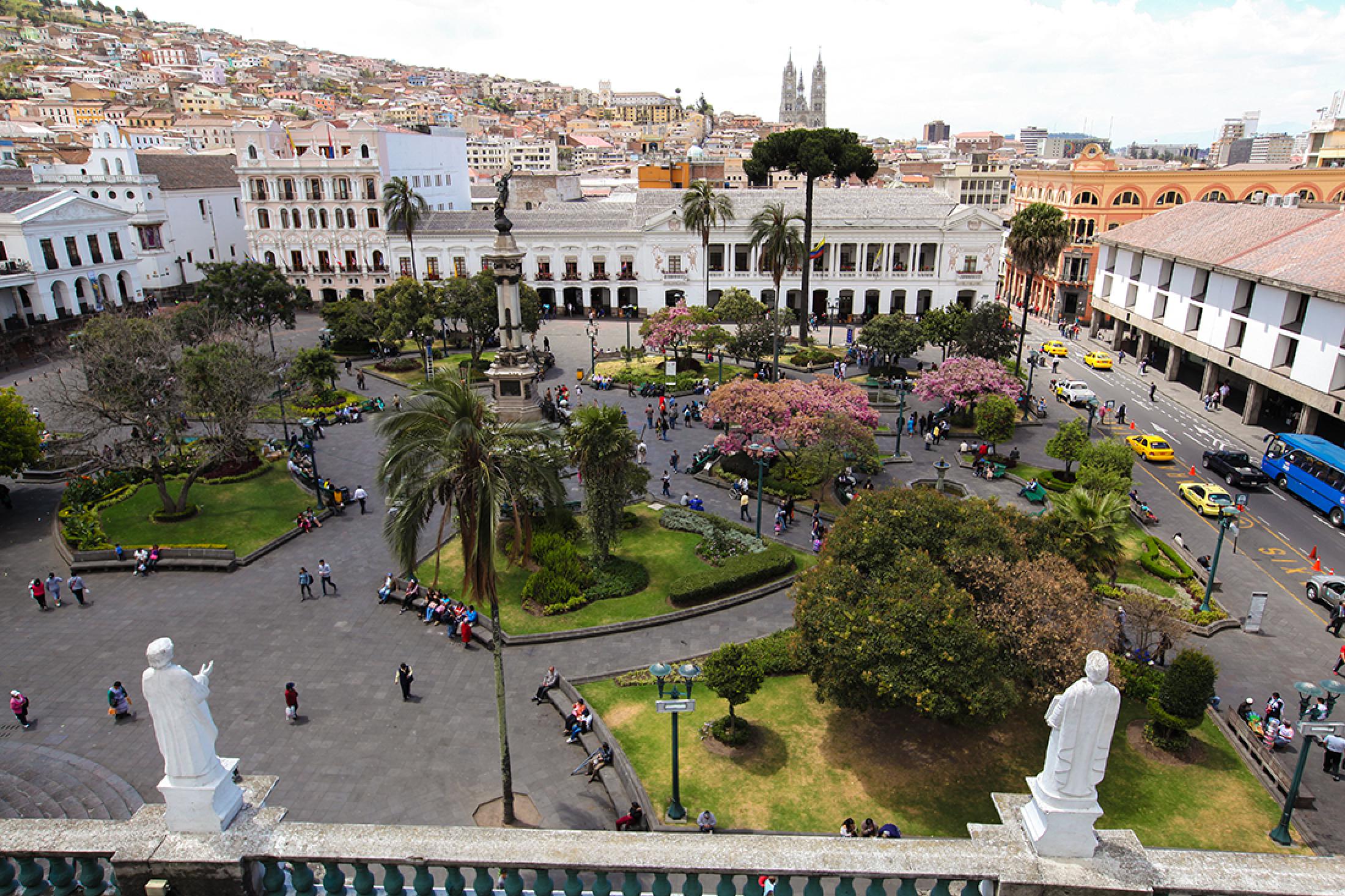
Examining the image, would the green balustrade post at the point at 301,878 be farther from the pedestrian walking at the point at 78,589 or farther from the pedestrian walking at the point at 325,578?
the pedestrian walking at the point at 78,589

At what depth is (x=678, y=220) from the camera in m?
70.4

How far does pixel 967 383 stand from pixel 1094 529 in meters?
18.0

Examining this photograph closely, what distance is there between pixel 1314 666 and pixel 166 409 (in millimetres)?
40807

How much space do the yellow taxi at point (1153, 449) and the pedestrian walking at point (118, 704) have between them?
41782mm

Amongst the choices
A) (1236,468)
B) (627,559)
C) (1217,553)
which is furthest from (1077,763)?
(1236,468)

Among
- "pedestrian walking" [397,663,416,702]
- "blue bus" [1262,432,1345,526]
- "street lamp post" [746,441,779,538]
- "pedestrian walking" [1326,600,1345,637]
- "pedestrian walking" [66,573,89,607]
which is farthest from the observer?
"street lamp post" [746,441,779,538]

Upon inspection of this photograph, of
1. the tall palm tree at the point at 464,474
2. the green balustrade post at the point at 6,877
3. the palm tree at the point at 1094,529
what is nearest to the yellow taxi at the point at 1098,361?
the palm tree at the point at 1094,529

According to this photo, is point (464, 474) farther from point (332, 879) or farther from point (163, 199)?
point (163, 199)

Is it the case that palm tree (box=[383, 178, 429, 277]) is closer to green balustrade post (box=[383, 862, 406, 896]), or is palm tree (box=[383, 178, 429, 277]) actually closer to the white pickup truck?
the white pickup truck

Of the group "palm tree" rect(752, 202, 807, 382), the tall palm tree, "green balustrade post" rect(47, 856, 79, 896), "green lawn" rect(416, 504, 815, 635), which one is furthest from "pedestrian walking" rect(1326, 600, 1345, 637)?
"green balustrade post" rect(47, 856, 79, 896)

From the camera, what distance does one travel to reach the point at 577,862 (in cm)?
616

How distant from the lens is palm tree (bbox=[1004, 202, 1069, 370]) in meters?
46.2

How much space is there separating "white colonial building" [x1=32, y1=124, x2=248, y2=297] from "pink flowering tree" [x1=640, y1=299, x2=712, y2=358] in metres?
39.5

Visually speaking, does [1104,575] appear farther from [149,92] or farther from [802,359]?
[149,92]
